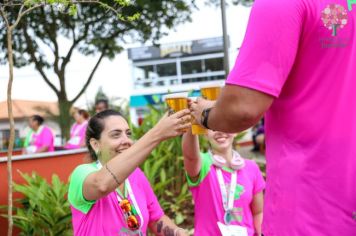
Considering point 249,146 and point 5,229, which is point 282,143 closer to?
point 5,229

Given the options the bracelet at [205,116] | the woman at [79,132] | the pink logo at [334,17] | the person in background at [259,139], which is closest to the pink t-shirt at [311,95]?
the pink logo at [334,17]

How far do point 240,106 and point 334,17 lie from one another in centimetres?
42

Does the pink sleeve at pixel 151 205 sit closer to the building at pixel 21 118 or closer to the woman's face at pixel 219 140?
the woman's face at pixel 219 140

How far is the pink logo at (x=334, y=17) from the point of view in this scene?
149cm

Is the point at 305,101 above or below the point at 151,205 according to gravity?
above

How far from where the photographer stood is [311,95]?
1.53 meters

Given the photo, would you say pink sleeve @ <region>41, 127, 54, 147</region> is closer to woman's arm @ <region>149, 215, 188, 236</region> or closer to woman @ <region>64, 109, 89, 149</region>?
woman @ <region>64, 109, 89, 149</region>

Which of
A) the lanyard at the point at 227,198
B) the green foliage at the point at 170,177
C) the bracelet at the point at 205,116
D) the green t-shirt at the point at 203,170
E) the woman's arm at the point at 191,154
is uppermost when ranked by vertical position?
the bracelet at the point at 205,116

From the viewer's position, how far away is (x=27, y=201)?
4.96 metres

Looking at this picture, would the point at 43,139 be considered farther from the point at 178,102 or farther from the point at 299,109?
the point at 299,109

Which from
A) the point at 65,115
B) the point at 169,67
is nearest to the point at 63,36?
the point at 65,115

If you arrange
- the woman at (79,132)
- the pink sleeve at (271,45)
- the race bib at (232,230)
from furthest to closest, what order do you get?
the woman at (79,132) → the race bib at (232,230) → the pink sleeve at (271,45)

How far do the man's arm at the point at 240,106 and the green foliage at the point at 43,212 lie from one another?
3404 millimetres

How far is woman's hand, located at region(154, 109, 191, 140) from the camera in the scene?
7.31 feet
